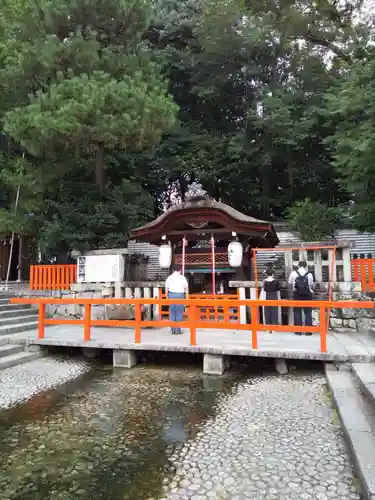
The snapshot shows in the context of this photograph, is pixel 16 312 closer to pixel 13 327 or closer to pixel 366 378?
pixel 13 327

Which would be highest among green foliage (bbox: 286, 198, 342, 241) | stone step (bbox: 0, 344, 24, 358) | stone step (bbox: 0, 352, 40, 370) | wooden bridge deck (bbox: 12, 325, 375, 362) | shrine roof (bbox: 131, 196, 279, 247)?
green foliage (bbox: 286, 198, 342, 241)

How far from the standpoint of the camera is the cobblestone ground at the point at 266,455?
3098 mm

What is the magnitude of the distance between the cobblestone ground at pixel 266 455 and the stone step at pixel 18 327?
19.2ft

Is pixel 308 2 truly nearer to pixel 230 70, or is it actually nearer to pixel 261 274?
pixel 230 70

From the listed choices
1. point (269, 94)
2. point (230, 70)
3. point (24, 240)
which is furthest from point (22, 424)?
point (230, 70)

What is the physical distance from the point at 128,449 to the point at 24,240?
15.6 meters

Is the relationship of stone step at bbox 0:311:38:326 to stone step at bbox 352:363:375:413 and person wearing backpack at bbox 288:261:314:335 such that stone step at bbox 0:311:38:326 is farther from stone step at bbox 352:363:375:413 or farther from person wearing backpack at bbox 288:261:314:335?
stone step at bbox 352:363:375:413

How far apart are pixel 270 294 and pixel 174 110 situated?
7.33 meters

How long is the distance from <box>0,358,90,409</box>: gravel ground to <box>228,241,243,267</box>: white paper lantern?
15.8ft

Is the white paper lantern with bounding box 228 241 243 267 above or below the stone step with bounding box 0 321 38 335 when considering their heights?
above

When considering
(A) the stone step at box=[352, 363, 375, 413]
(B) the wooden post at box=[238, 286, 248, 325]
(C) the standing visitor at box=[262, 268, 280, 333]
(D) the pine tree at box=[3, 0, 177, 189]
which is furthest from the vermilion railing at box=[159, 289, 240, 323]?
(D) the pine tree at box=[3, 0, 177, 189]

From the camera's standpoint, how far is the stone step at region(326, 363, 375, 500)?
10.0 feet

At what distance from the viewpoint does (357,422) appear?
4105mm

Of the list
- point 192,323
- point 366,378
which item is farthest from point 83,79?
point 366,378
